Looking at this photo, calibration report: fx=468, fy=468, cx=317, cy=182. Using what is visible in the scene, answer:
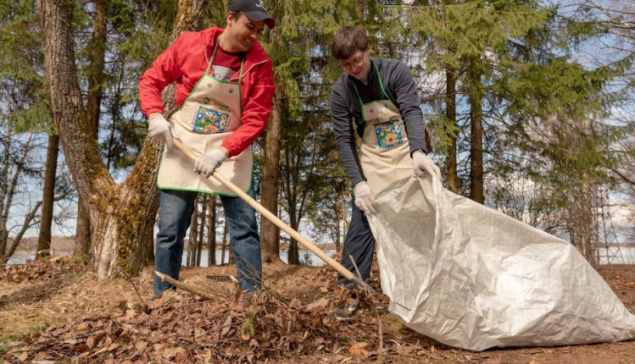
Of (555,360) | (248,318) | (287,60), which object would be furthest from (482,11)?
(248,318)

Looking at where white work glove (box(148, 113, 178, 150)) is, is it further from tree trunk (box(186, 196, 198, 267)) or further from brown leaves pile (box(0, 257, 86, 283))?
tree trunk (box(186, 196, 198, 267))

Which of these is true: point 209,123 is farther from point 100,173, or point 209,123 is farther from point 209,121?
point 100,173

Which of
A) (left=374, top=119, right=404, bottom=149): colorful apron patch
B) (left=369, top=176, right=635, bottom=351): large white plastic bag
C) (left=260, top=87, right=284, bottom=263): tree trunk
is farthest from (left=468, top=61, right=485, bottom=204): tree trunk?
(left=369, top=176, right=635, bottom=351): large white plastic bag

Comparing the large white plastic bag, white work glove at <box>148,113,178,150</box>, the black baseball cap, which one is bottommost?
the large white plastic bag

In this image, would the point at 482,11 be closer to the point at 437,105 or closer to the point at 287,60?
the point at 437,105

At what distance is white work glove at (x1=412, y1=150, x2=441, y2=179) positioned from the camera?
2531 mm

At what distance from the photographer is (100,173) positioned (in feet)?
16.1

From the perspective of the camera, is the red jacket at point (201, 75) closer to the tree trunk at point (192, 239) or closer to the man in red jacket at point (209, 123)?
the man in red jacket at point (209, 123)

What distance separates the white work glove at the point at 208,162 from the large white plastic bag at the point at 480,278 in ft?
3.22

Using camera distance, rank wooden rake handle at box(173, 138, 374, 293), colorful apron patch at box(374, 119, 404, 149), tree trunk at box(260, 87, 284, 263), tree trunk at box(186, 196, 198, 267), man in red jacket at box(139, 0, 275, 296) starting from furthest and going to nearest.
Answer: tree trunk at box(186, 196, 198, 267)
tree trunk at box(260, 87, 284, 263)
colorful apron patch at box(374, 119, 404, 149)
man in red jacket at box(139, 0, 275, 296)
wooden rake handle at box(173, 138, 374, 293)

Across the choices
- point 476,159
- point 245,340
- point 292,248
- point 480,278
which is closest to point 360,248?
point 480,278

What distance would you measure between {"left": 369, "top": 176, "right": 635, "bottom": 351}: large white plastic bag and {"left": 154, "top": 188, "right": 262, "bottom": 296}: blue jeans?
0.78 m

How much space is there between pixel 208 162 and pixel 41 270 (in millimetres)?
3954

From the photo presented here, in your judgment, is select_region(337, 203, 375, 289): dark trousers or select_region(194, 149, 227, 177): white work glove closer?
select_region(194, 149, 227, 177): white work glove
